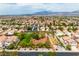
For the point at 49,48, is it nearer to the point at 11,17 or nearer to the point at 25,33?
the point at 25,33

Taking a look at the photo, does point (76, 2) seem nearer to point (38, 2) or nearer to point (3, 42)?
point (38, 2)

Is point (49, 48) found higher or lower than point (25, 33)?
lower

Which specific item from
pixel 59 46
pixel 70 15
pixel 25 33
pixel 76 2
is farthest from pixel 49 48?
pixel 76 2

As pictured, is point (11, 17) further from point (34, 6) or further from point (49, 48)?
point (49, 48)

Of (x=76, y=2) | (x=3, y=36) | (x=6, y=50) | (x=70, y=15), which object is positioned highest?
(x=76, y=2)

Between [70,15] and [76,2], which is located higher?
[76,2]

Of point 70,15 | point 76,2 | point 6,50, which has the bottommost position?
point 6,50

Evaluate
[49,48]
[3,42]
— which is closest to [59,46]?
[49,48]
